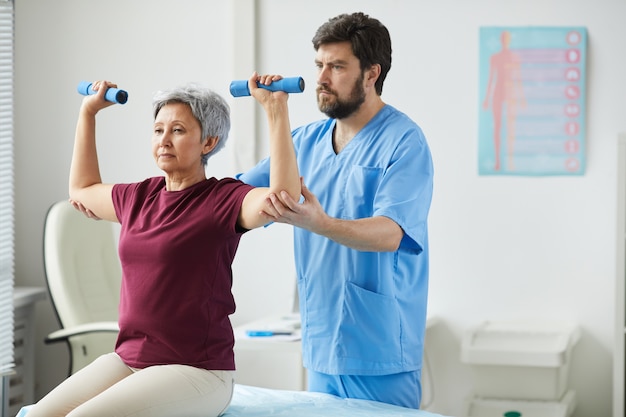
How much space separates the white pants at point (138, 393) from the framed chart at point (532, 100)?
2.11 metres

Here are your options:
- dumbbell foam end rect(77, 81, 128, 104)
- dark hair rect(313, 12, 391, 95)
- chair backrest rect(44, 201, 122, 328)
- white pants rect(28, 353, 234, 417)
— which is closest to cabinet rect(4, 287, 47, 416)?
chair backrest rect(44, 201, 122, 328)

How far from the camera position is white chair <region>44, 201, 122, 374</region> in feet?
11.2

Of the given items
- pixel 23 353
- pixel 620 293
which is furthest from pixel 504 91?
pixel 23 353

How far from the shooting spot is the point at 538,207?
3.73 m

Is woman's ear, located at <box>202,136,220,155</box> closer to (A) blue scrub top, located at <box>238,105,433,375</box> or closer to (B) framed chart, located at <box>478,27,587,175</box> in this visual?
(A) blue scrub top, located at <box>238,105,433,375</box>

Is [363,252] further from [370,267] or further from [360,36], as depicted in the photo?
[360,36]

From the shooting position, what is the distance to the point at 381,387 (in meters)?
2.19

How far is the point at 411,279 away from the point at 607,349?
1764 millimetres

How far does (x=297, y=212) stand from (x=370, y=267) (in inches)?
15.9

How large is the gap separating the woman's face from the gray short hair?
0.01 metres

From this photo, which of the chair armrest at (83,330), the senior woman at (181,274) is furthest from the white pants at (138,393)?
the chair armrest at (83,330)

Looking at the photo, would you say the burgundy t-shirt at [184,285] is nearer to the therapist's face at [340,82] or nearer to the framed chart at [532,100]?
the therapist's face at [340,82]

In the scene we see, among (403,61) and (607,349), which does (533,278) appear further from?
(403,61)

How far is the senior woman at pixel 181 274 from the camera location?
71.3 inches
